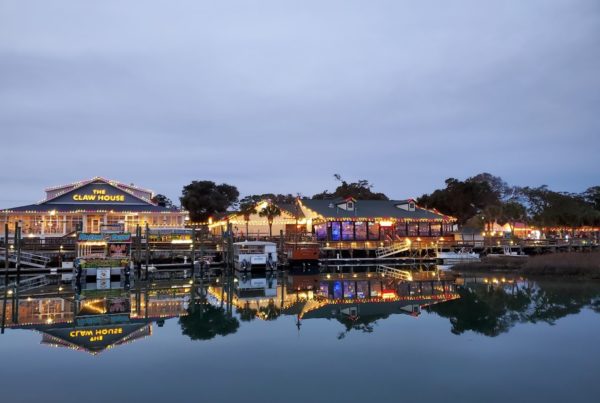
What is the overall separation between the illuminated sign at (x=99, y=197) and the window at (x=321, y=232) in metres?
23.7

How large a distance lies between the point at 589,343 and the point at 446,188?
2947 inches

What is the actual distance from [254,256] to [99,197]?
24995mm

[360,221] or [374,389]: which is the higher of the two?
[360,221]

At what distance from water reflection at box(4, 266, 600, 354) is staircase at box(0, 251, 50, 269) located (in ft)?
31.6

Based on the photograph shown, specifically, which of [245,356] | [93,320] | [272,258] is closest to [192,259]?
[272,258]

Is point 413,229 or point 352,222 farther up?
point 352,222

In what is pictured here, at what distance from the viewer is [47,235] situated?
5581 centimetres

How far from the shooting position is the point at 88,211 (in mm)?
56656

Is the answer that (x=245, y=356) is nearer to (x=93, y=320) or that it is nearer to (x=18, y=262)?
(x=93, y=320)

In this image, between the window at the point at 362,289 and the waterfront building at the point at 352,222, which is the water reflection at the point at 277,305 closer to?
the window at the point at 362,289

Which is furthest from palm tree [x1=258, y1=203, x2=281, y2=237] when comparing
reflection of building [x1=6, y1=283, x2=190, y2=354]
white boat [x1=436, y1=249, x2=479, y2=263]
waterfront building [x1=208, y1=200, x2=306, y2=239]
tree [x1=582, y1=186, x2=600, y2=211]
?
tree [x1=582, y1=186, x2=600, y2=211]

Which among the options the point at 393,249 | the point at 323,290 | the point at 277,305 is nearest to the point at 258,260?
the point at 323,290

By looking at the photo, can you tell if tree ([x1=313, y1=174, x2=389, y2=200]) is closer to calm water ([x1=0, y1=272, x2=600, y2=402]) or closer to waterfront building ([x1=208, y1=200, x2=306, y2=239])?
waterfront building ([x1=208, y1=200, x2=306, y2=239])

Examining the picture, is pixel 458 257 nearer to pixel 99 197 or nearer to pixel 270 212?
pixel 270 212
